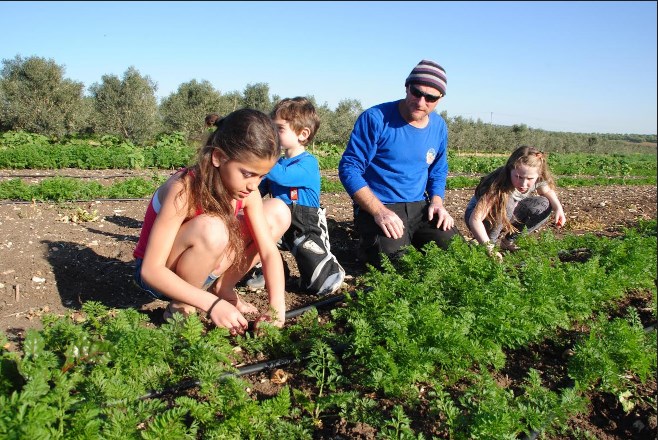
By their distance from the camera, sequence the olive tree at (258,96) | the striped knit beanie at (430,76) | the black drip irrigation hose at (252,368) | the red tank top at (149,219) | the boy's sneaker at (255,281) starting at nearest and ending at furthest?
the black drip irrigation hose at (252,368)
the red tank top at (149,219)
the boy's sneaker at (255,281)
the striped knit beanie at (430,76)
the olive tree at (258,96)

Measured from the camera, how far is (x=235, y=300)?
3.41 meters

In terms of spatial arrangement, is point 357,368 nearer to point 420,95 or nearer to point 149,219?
point 149,219

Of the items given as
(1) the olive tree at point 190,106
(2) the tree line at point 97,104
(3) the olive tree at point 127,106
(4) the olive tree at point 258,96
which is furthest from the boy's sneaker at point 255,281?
(4) the olive tree at point 258,96

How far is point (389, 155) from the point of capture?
473cm

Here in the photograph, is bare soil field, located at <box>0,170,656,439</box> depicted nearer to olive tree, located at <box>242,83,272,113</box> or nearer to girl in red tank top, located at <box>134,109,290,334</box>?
girl in red tank top, located at <box>134,109,290,334</box>

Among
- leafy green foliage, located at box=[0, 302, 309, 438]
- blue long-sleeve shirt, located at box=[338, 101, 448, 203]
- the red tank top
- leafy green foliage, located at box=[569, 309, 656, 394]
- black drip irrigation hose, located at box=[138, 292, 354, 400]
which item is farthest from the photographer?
blue long-sleeve shirt, located at box=[338, 101, 448, 203]

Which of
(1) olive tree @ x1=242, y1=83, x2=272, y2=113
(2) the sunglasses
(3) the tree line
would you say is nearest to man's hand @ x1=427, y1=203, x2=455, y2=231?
(2) the sunglasses

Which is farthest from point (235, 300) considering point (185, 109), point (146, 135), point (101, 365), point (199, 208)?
point (185, 109)

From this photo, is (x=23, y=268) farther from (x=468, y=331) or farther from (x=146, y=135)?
(x=146, y=135)

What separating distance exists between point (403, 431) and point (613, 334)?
1.54 metres

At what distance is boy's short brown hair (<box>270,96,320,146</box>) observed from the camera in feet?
13.7

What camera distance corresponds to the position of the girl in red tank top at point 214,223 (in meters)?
2.80

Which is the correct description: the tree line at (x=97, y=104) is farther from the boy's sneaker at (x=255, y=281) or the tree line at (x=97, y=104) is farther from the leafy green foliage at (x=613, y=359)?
the leafy green foliage at (x=613, y=359)

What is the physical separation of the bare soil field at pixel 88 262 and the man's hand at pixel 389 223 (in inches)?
21.8
